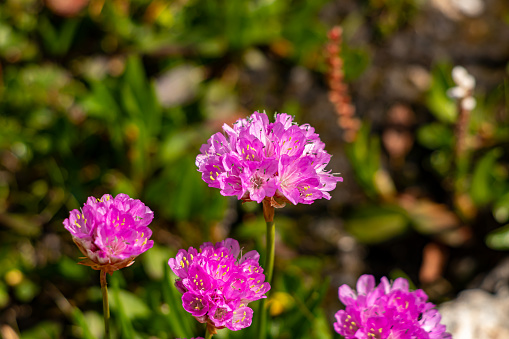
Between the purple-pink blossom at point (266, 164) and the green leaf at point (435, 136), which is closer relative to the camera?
the purple-pink blossom at point (266, 164)

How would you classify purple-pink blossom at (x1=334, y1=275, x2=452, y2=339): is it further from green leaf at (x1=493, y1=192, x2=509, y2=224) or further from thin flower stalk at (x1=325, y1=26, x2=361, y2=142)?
thin flower stalk at (x1=325, y1=26, x2=361, y2=142)

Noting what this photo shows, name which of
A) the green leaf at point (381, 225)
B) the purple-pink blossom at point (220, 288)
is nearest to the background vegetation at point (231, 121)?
the green leaf at point (381, 225)

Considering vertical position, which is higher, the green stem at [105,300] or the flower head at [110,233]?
the flower head at [110,233]

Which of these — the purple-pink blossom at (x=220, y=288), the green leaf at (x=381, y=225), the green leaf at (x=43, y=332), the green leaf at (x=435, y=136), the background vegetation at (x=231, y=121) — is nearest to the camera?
the purple-pink blossom at (x=220, y=288)

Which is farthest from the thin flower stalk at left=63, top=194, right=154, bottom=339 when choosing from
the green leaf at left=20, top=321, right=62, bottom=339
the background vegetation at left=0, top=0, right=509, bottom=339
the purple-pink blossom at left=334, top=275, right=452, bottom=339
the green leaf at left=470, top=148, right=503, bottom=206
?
the green leaf at left=470, top=148, right=503, bottom=206

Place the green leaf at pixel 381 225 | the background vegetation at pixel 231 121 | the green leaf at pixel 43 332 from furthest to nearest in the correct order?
the green leaf at pixel 381 225, the background vegetation at pixel 231 121, the green leaf at pixel 43 332

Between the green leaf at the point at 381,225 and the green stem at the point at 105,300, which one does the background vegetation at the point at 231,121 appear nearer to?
the green leaf at the point at 381,225

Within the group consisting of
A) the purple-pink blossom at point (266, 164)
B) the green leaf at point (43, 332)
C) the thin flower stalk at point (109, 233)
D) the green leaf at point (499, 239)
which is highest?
the purple-pink blossom at point (266, 164)

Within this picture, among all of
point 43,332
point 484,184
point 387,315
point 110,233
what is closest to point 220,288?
point 110,233

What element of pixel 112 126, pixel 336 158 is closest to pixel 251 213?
pixel 336 158
